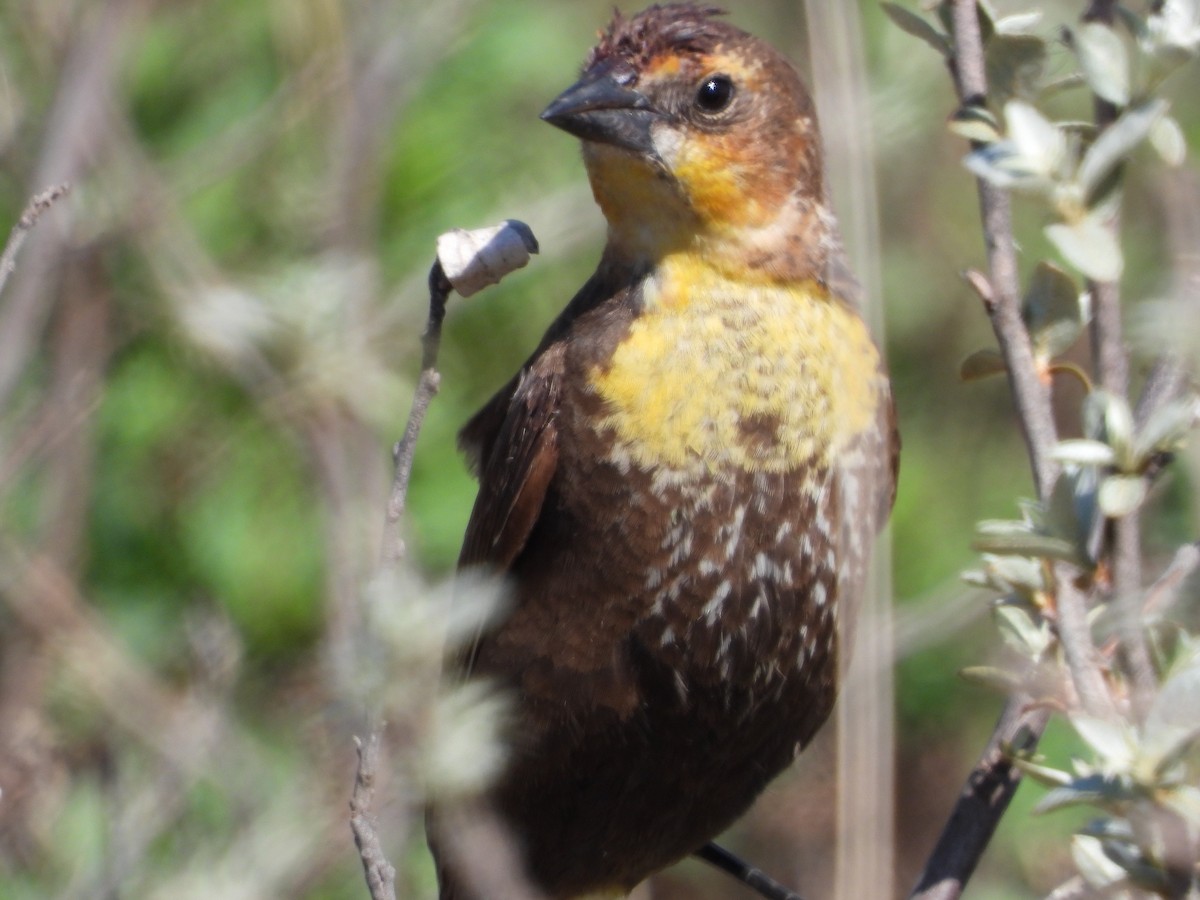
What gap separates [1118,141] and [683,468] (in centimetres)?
128

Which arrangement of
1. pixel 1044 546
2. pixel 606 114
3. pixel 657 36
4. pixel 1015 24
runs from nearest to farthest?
1. pixel 1044 546
2. pixel 1015 24
3. pixel 606 114
4. pixel 657 36

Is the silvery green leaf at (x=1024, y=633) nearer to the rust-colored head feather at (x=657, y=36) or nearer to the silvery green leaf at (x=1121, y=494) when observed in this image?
the silvery green leaf at (x=1121, y=494)

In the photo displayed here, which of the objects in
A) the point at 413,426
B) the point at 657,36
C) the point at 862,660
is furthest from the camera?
the point at 657,36

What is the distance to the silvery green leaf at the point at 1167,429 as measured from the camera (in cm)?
132

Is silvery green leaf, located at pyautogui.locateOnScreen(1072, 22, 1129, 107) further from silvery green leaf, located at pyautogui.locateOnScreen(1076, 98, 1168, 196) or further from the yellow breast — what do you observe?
the yellow breast

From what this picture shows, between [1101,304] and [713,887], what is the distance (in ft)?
12.2

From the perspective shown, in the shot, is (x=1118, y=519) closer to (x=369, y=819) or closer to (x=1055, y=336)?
(x=1055, y=336)

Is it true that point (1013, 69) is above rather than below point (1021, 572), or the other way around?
above

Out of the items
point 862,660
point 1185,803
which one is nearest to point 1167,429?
point 1185,803

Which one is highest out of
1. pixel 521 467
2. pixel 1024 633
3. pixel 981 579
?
pixel 981 579

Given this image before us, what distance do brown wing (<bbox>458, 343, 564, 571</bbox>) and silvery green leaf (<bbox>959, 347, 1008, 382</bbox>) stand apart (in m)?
1.01

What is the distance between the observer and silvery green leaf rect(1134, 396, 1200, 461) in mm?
1316

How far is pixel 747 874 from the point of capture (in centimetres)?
304

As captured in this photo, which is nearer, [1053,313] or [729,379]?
[1053,313]
